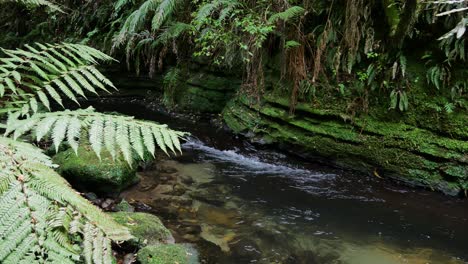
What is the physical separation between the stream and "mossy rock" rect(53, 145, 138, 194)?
0.33m

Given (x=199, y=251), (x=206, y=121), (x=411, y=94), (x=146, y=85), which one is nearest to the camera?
(x=199, y=251)

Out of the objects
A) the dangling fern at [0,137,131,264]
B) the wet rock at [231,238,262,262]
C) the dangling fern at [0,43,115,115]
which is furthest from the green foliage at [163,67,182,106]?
the dangling fern at [0,137,131,264]

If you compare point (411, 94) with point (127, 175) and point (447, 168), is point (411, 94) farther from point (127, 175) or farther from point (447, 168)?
point (127, 175)

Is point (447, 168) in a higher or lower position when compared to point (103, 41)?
lower

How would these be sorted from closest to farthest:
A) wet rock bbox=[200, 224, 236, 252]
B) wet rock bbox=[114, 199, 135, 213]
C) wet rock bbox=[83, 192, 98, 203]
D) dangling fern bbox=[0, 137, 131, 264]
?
dangling fern bbox=[0, 137, 131, 264]
wet rock bbox=[200, 224, 236, 252]
wet rock bbox=[114, 199, 135, 213]
wet rock bbox=[83, 192, 98, 203]

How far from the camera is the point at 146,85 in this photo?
9938mm

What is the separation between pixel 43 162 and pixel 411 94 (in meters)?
5.06

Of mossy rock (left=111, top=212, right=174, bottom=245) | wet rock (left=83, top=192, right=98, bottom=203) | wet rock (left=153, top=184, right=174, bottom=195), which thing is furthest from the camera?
wet rock (left=153, top=184, right=174, bottom=195)

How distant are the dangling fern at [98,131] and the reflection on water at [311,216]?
7.95 ft

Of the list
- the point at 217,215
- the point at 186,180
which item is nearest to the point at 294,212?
the point at 217,215

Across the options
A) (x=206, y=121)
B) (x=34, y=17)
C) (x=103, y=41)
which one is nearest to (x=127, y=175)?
(x=206, y=121)

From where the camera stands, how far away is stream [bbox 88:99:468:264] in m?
3.83

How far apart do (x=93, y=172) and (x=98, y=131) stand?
333cm

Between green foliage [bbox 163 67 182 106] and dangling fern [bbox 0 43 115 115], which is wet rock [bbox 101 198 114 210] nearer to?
dangling fern [bbox 0 43 115 115]
